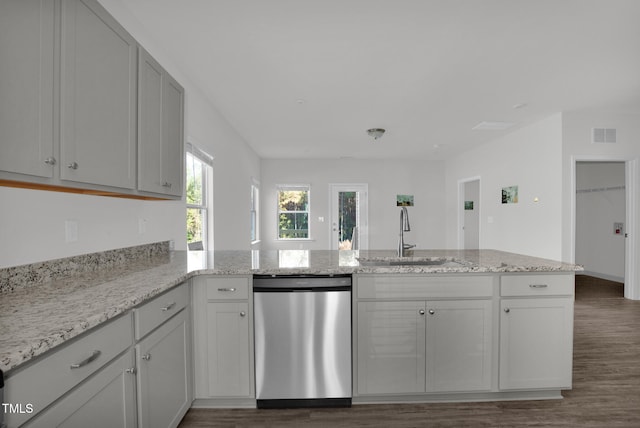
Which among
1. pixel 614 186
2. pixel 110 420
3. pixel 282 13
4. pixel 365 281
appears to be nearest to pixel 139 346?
pixel 110 420

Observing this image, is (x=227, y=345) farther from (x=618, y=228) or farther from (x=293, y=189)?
(x=618, y=228)

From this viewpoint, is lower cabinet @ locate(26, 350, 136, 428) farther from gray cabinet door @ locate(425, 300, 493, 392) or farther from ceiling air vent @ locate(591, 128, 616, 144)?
ceiling air vent @ locate(591, 128, 616, 144)

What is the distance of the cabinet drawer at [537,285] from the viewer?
7.02 ft

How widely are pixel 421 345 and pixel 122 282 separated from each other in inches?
70.5

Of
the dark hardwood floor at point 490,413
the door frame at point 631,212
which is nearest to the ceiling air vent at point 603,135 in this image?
the door frame at point 631,212

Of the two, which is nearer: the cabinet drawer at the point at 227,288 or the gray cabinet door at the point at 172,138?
the cabinet drawer at the point at 227,288

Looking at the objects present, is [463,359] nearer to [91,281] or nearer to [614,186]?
[91,281]

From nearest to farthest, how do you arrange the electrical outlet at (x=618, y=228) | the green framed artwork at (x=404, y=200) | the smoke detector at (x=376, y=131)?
the smoke detector at (x=376, y=131)
the electrical outlet at (x=618, y=228)
the green framed artwork at (x=404, y=200)

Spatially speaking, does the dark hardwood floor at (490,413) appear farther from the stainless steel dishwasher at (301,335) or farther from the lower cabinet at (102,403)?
the lower cabinet at (102,403)

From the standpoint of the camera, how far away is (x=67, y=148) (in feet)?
4.54

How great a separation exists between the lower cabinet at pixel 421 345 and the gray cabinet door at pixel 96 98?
5.37 ft

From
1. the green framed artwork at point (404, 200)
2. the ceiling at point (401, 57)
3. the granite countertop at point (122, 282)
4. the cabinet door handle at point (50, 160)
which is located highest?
the ceiling at point (401, 57)

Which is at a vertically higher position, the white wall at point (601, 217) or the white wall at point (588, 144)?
the white wall at point (588, 144)

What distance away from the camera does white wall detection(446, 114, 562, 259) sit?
15.3ft
